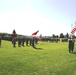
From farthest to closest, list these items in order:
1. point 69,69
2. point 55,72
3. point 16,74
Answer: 1. point 69,69
2. point 55,72
3. point 16,74

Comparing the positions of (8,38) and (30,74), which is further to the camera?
(8,38)

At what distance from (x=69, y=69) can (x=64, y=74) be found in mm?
1493

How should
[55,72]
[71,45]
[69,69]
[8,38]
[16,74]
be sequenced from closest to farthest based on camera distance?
[16,74]
[55,72]
[69,69]
[71,45]
[8,38]

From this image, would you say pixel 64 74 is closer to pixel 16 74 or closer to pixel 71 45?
pixel 16 74

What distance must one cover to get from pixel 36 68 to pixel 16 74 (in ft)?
6.92

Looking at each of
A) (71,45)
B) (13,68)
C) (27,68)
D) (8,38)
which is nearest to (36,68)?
(27,68)

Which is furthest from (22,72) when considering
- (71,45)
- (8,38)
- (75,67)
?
(8,38)

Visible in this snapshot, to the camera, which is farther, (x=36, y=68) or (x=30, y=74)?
(x=36, y=68)

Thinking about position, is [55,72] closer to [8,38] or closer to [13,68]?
[13,68]

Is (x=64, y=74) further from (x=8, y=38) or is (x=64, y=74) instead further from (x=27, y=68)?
(x=8, y=38)

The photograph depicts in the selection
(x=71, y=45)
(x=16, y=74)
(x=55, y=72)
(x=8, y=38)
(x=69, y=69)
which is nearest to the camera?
(x=16, y=74)

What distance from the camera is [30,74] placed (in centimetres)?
1240

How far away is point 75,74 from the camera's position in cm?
1284

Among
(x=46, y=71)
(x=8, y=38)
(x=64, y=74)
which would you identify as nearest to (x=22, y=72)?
(x=46, y=71)
